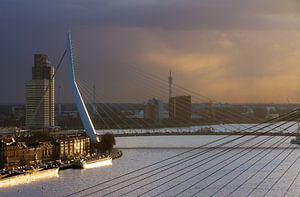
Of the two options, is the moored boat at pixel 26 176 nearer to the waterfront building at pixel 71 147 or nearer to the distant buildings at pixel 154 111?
the waterfront building at pixel 71 147

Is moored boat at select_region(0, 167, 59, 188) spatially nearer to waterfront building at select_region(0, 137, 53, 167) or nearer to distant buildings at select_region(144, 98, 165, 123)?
waterfront building at select_region(0, 137, 53, 167)

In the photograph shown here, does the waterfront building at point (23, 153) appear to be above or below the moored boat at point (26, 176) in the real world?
above

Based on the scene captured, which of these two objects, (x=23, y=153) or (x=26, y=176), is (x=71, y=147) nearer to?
(x=23, y=153)

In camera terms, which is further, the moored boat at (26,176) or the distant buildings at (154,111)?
the distant buildings at (154,111)

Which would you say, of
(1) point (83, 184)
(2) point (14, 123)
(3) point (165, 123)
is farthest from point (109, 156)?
(2) point (14, 123)

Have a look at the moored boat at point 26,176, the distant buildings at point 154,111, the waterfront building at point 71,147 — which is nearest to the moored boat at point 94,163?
the moored boat at point 26,176

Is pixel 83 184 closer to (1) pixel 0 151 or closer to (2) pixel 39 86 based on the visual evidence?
(1) pixel 0 151

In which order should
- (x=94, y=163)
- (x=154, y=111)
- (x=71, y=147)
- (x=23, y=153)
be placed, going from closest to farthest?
1. (x=94, y=163)
2. (x=23, y=153)
3. (x=71, y=147)
4. (x=154, y=111)

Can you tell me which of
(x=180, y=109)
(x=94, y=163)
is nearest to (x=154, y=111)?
(x=180, y=109)

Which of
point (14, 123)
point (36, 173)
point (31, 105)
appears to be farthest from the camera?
point (14, 123)

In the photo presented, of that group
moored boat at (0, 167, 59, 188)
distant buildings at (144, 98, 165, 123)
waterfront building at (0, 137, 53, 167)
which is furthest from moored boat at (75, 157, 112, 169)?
distant buildings at (144, 98, 165, 123)

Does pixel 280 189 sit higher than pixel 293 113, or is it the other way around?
pixel 293 113
